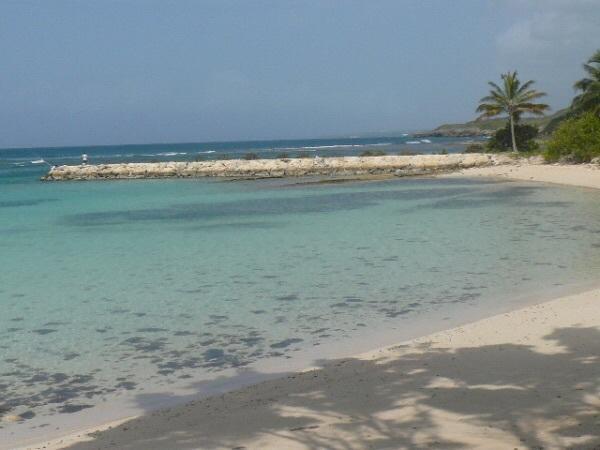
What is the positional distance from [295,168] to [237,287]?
41.7 metres

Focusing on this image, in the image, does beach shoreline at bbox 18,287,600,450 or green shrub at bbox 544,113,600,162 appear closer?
beach shoreline at bbox 18,287,600,450

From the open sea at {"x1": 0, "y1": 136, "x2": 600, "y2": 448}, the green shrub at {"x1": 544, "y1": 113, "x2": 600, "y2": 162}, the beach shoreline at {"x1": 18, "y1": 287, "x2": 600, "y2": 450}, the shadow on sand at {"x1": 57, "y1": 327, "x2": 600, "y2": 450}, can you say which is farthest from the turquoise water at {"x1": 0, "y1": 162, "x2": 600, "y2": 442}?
the green shrub at {"x1": 544, "y1": 113, "x2": 600, "y2": 162}

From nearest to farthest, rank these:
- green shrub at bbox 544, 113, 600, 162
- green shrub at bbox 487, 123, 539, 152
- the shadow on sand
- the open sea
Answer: the shadow on sand, the open sea, green shrub at bbox 544, 113, 600, 162, green shrub at bbox 487, 123, 539, 152

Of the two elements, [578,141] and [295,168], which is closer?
[578,141]

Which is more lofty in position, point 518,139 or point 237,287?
point 518,139

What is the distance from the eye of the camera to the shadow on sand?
4930 millimetres

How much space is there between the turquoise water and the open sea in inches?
1.4

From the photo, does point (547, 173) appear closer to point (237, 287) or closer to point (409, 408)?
point (237, 287)

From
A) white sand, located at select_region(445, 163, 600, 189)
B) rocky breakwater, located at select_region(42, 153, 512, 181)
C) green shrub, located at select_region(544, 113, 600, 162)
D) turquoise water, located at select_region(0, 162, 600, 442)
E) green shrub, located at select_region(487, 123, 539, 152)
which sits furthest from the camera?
green shrub, located at select_region(487, 123, 539, 152)

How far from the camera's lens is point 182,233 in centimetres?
2128

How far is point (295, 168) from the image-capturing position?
53594 mm

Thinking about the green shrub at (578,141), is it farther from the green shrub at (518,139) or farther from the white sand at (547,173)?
the green shrub at (518,139)

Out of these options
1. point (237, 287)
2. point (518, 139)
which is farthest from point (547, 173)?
point (237, 287)

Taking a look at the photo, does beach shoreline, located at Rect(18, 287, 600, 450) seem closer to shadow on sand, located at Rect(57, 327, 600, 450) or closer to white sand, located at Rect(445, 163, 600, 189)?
shadow on sand, located at Rect(57, 327, 600, 450)
